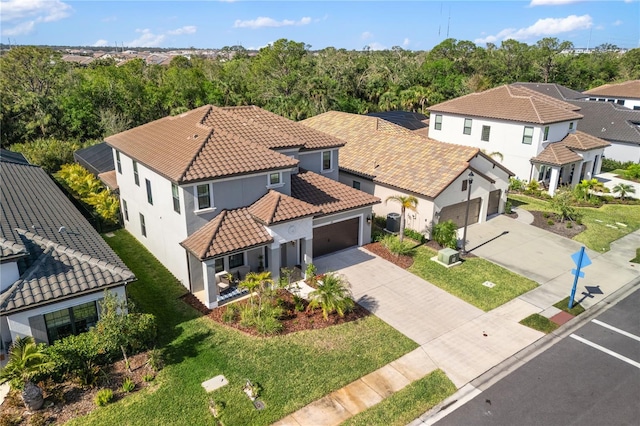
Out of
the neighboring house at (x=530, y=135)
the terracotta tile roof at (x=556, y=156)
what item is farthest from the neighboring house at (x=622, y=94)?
the terracotta tile roof at (x=556, y=156)

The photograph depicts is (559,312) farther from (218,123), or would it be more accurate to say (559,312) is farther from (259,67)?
(259,67)

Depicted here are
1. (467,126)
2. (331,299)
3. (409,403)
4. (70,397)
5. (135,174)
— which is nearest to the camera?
(70,397)

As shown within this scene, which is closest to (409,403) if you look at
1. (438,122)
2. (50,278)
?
(50,278)

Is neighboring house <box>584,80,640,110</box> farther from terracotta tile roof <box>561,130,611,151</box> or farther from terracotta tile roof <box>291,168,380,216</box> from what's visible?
terracotta tile roof <box>291,168,380,216</box>

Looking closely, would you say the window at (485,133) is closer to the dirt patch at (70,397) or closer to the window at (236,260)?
the window at (236,260)

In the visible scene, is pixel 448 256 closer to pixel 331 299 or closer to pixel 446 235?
pixel 446 235
